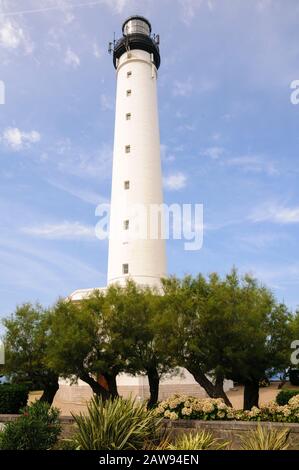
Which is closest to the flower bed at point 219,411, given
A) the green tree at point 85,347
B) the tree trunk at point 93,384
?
the green tree at point 85,347

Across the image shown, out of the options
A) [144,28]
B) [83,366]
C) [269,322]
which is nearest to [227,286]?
[269,322]

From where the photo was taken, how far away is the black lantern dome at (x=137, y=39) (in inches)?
1436

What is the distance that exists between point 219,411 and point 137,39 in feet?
109

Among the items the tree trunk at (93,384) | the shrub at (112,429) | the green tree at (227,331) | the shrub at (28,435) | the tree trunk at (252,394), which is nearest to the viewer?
the shrub at (112,429)

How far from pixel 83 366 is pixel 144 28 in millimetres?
33621

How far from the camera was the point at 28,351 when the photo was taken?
72.3 ft

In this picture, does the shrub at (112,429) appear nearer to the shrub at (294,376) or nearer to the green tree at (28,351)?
the green tree at (28,351)

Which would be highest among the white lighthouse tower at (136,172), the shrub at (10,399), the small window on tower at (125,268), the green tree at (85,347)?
the white lighthouse tower at (136,172)

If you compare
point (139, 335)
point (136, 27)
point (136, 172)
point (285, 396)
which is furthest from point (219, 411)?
point (136, 27)

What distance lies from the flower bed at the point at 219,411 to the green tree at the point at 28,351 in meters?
10.3

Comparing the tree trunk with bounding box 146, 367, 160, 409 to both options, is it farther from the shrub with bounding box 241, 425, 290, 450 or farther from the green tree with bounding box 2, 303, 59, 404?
the shrub with bounding box 241, 425, 290, 450

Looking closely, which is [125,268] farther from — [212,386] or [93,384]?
[212,386]

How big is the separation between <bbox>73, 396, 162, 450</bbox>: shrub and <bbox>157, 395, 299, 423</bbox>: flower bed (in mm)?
2434

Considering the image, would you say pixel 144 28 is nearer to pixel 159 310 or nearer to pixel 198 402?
pixel 159 310
